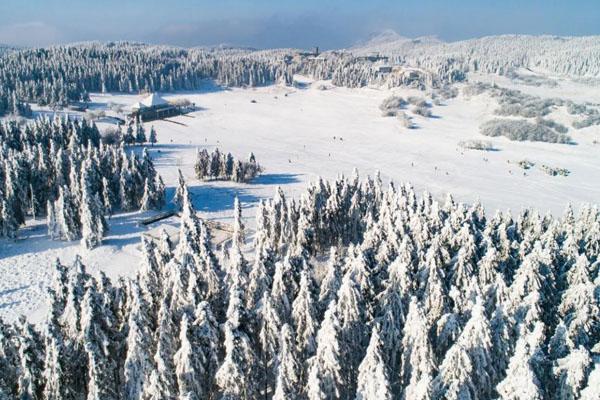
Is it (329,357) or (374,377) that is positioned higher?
(374,377)

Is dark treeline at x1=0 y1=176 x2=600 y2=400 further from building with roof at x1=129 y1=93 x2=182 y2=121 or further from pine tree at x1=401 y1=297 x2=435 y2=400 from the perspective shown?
building with roof at x1=129 y1=93 x2=182 y2=121

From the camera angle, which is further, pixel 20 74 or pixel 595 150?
pixel 20 74

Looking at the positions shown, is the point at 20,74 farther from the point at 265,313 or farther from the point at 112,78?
the point at 265,313

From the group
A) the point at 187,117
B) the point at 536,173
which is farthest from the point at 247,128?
the point at 536,173

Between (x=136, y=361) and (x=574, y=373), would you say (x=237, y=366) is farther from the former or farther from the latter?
(x=574, y=373)

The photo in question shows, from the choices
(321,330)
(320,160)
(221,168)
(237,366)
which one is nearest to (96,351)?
(237,366)

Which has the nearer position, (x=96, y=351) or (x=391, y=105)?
(x=96, y=351)

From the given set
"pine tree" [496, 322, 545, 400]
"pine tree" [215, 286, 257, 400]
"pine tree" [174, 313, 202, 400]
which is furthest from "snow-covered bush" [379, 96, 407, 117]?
"pine tree" [174, 313, 202, 400]
